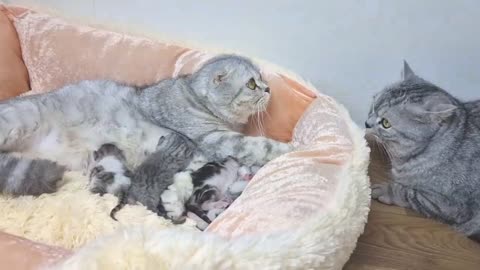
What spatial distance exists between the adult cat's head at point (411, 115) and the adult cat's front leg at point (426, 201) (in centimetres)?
13

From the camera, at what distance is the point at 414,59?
2260mm

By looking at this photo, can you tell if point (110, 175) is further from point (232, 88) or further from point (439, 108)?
point (439, 108)

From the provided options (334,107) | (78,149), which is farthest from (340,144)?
(78,149)

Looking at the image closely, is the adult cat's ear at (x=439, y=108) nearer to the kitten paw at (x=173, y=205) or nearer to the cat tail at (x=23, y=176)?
the kitten paw at (x=173, y=205)

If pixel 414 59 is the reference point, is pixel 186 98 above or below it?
below

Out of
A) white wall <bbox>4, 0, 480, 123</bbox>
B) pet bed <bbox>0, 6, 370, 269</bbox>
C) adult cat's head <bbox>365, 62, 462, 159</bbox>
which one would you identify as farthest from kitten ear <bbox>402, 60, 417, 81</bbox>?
pet bed <bbox>0, 6, 370, 269</bbox>

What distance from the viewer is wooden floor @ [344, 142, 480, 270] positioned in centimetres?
183

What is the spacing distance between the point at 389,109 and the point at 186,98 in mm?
722

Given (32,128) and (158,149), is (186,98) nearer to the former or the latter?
(158,149)

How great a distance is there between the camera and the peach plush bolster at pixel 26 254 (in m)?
1.30

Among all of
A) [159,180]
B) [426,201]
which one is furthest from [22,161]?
[426,201]

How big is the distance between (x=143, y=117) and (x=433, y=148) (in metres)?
1.03

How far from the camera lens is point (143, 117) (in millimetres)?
2123

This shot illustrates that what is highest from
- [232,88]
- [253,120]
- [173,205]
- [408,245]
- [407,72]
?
Result: [407,72]
